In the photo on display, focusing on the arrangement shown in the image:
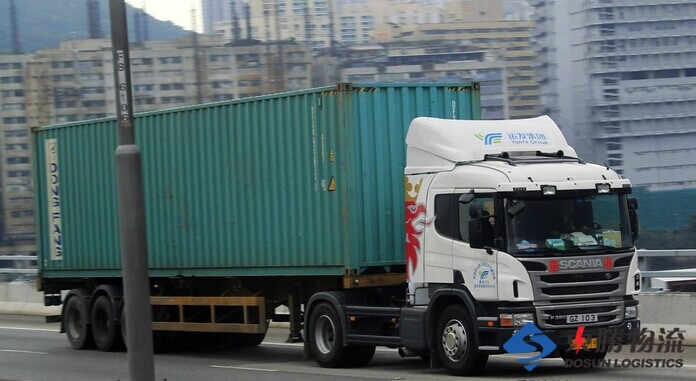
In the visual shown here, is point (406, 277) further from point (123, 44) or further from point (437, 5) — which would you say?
Result: point (437, 5)

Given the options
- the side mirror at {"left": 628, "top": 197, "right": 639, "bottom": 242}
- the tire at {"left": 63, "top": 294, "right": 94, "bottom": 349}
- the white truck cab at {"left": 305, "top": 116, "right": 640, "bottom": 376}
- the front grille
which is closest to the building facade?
the tire at {"left": 63, "top": 294, "right": 94, "bottom": 349}

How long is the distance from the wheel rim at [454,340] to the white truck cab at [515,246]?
11mm

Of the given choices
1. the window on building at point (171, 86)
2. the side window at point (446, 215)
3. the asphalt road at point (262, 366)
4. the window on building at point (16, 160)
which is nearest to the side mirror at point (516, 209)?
the side window at point (446, 215)

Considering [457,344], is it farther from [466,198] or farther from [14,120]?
[14,120]

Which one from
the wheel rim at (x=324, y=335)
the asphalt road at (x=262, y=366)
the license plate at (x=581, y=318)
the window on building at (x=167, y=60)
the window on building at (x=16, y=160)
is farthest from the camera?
the window on building at (x=167, y=60)

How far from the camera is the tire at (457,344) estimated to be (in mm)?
12297

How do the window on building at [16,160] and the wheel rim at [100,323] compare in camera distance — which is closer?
the wheel rim at [100,323]

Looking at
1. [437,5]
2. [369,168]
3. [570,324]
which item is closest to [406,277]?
[369,168]

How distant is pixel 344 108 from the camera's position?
13.9 m

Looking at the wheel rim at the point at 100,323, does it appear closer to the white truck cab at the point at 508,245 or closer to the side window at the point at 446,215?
the white truck cab at the point at 508,245

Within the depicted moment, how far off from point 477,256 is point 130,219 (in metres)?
4.60

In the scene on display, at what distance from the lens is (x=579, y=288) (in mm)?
12094

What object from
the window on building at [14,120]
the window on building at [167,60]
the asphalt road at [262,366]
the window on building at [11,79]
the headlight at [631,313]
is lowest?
the asphalt road at [262,366]

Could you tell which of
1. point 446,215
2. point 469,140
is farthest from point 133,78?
point 446,215
